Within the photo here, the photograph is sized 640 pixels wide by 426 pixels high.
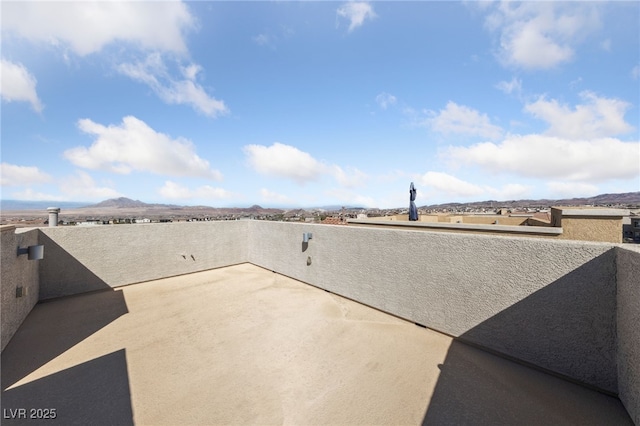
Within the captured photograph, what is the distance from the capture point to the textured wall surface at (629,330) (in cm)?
270

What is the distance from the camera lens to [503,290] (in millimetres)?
4117

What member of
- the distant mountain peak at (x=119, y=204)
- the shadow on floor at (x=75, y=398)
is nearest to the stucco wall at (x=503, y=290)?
the shadow on floor at (x=75, y=398)

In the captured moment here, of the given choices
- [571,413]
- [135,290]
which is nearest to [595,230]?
[571,413]

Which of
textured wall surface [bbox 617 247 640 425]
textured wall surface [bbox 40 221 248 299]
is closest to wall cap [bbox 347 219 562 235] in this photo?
textured wall surface [bbox 617 247 640 425]

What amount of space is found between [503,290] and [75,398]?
6.45m

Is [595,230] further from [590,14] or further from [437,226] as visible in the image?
[590,14]

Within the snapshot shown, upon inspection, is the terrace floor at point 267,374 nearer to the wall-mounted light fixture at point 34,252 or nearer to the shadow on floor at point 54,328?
the shadow on floor at point 54,328

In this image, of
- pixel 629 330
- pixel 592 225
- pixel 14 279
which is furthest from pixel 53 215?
pixel 592 225

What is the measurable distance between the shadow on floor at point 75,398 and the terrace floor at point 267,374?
16 millimetres

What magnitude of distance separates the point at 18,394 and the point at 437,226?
30.4 feet

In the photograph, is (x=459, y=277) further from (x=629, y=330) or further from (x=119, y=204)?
(x=119, y=204)

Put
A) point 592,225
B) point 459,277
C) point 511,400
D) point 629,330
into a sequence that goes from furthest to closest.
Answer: point 592,225
point 459,277
point 511,400
point 629,330

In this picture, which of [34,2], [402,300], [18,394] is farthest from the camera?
[34,2]

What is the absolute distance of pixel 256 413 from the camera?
2.96m
